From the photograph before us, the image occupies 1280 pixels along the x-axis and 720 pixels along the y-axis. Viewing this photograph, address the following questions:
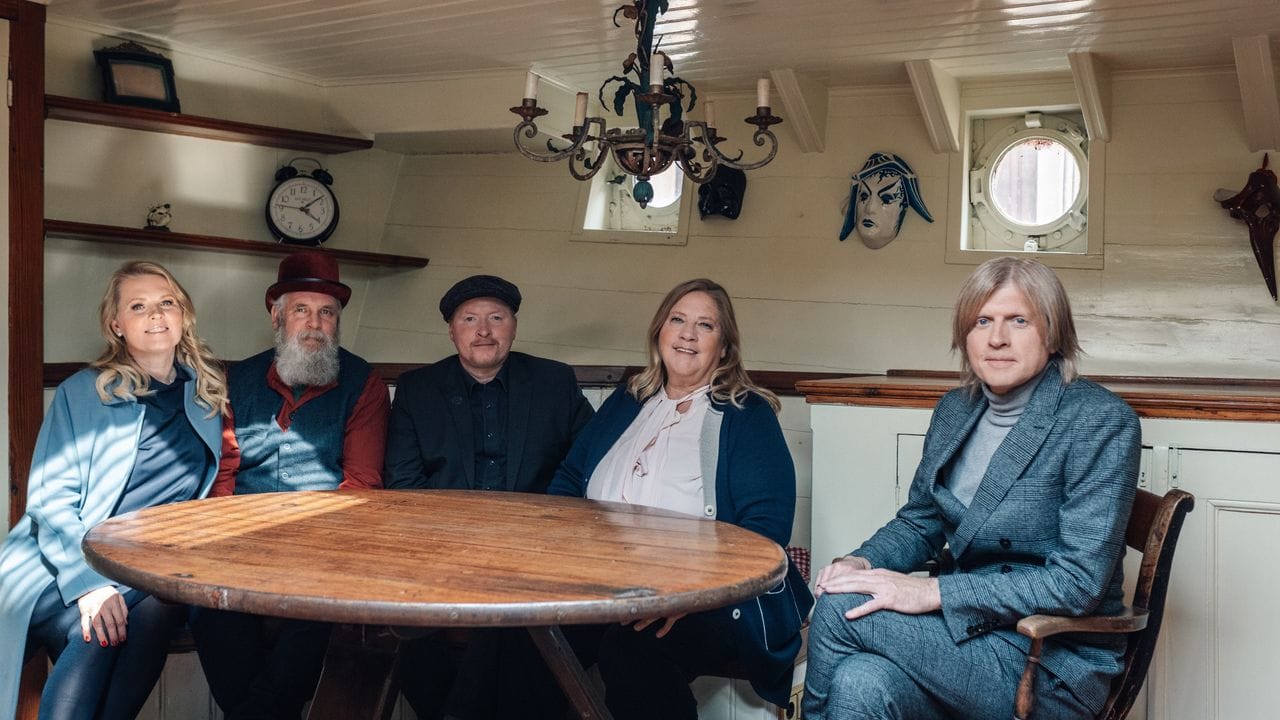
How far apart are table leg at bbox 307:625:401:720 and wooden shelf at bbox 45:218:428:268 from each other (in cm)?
280

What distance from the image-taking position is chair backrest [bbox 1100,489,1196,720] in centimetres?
201

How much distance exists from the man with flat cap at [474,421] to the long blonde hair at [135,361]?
0.50 metres

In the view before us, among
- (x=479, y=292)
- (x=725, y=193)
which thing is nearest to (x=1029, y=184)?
(x=725, y=193)

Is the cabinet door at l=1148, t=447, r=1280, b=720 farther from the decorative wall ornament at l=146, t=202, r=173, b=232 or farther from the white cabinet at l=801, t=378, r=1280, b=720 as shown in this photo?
the decorative wall ornament at l=146, t=202, r=173, b=232

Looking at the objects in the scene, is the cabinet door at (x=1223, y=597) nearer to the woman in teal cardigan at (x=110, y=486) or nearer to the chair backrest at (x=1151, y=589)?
the chair backrest at (x=1151, y=589)

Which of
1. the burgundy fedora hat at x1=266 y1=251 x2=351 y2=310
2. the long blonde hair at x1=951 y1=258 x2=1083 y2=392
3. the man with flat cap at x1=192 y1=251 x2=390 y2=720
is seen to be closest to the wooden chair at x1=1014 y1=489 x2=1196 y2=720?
the long blonde hair at x1=951 y1=258 x2=1083 y2=392

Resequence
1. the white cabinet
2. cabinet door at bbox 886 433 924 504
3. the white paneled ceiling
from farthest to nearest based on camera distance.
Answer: the white paneled ceiling < cabinet door at bbox 886 433 924 504 < the white cabinet

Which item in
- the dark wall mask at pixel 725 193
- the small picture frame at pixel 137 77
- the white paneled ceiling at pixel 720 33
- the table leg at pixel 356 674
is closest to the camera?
the table leg at pixel 356 674

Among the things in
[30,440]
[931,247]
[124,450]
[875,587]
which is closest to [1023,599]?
[875,587]

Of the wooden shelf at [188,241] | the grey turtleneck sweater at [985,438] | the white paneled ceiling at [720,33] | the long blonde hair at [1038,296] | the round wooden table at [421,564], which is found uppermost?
the white paneled ceiling at [720,33]

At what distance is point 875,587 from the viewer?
2.12 m

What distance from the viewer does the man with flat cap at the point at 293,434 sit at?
276cm

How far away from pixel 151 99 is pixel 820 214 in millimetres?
2781

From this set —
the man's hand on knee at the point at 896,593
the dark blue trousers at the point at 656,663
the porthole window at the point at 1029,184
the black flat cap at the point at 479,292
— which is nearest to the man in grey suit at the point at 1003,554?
the man's hand on knee at the point at 896,593
